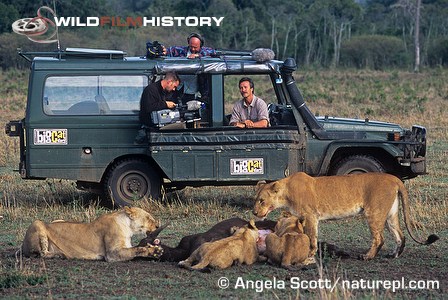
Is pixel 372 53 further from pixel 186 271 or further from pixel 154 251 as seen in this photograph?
pixel 186 271

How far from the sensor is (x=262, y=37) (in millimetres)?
55312

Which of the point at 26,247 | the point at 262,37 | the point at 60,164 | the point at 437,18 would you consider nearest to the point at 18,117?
the point at 60,164

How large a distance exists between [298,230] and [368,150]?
3.53 metres

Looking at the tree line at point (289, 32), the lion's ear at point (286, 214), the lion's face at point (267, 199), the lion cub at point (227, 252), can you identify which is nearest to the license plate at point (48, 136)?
the lion's face at point (267, 199)

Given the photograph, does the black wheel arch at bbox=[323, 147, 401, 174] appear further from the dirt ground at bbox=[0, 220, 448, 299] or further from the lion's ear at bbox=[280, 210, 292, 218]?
the dirt ground at bbox=[0, 220, 448, 299]

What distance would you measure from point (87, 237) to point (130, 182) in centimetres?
308

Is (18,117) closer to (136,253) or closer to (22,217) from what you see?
(22,217)

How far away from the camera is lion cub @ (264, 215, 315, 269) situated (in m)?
8.77

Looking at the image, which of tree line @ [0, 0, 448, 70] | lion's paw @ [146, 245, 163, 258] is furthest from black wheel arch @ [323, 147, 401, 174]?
tree line @ [0, 0, 448, 70]

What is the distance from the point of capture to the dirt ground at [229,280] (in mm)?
7844

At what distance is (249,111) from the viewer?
12156 millimetres

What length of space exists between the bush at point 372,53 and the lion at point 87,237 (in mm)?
45689

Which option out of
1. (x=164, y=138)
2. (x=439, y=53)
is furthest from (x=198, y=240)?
(x=439, y=53)

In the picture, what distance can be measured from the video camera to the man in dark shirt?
7 cm
